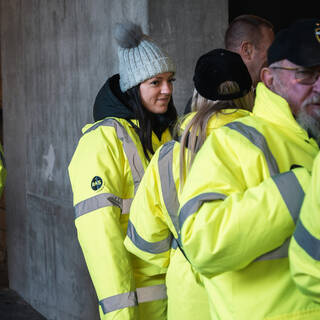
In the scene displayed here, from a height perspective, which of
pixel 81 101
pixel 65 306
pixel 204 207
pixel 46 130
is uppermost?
pixel 204 207

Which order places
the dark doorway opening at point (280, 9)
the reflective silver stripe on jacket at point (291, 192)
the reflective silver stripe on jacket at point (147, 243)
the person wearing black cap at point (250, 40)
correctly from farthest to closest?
the dark doorway opening at point (280, 9) → the person wearing black cap at point (250, 40) → the reflective silver stripe on jacket at point (147, 243) → the reflective silver stripe on jacket at point (291, 192)

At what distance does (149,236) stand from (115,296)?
556mm

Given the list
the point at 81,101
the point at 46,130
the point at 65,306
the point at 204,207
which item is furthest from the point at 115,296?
the point at 46,130

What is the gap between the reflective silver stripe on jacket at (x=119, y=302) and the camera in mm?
2779

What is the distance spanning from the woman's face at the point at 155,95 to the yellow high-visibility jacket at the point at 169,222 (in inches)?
26.5

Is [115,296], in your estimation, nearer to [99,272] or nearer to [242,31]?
[99,272]

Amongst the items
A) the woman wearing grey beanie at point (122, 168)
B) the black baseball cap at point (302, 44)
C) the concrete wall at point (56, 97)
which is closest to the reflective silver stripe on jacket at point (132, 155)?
the woman wearing grey beanie at point (122, 168)

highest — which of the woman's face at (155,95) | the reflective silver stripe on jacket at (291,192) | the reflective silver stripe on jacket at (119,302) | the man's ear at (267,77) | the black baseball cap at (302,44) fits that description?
the black baseball cap at (302,44)

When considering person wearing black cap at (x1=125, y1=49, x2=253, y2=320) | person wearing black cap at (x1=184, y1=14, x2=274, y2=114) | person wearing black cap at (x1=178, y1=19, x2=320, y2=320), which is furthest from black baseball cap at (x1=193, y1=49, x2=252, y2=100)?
person wearing black cap at (x1=184, y1=14, x2=274, y2=114)

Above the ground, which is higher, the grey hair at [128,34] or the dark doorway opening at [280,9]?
the grey hair at [128,34]

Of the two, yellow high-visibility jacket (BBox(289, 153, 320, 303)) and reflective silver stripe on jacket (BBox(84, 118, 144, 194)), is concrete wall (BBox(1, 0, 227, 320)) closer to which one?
reflective silver stripe on jacket (BBox(84, 118, 144, 194))

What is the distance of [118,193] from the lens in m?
2.94

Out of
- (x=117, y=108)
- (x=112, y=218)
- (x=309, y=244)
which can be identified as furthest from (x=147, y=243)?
(x=309, y=244)

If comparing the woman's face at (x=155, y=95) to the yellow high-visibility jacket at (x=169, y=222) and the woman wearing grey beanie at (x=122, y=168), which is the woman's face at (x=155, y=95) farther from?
the yellow high-visibility jacket at (x=169, y=222)
